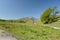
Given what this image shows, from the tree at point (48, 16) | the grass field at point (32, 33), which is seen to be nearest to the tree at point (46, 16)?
the tree at point (48, 16)

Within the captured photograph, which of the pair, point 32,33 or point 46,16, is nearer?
point 32,33

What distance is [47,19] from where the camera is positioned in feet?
86.0

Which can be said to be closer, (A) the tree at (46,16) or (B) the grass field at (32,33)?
(B) the grass field at (32,33)

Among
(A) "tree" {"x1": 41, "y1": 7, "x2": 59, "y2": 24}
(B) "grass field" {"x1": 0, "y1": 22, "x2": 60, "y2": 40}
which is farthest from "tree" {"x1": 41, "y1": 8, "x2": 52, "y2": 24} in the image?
(B) "grass field" {"x1": 0, "y1": 22, "x2": 60, "y2": 40}

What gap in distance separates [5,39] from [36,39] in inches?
92.4

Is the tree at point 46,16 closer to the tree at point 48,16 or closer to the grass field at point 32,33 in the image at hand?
the tree at point 48,16

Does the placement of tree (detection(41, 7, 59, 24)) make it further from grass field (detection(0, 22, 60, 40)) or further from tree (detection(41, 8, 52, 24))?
grass field (detection(0, 22, 60, 40))

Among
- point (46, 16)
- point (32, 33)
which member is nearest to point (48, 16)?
point (46, 16)

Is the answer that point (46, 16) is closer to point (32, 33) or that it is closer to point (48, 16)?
point (48, 16)

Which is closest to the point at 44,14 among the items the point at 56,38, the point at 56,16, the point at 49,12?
the point at 49,12

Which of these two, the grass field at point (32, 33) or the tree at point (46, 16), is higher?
the tree at point (46, 16)

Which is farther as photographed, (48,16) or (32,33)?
(48,16)

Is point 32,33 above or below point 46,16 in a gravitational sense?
below

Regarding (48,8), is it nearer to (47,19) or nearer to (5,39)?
(47,19)
